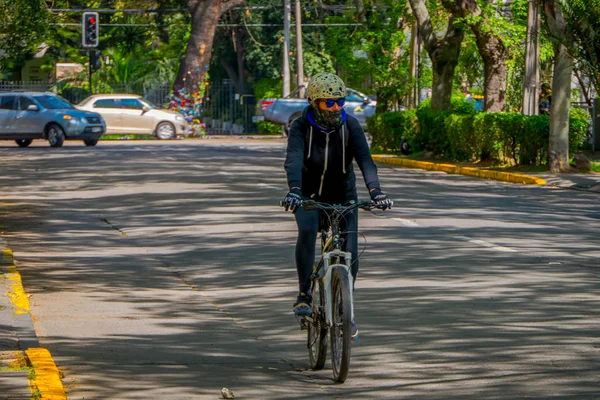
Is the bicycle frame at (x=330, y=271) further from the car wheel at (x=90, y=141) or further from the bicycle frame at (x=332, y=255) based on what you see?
the car wheel at (x=90, y=141)

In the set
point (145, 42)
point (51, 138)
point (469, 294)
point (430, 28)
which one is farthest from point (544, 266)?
point (145, 42)

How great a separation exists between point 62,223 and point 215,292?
23.5 feet

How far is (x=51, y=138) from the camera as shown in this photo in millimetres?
41562

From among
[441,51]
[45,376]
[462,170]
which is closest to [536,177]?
[462,170]

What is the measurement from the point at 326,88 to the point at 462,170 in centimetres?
2257

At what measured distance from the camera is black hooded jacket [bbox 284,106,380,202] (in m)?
8.50

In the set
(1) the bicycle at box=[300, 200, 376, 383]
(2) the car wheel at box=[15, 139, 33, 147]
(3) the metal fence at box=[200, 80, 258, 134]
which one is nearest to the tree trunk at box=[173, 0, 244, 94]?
(3) the metal fence at box=[200, 80, 258, 134]

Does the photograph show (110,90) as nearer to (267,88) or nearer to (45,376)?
(267,88)

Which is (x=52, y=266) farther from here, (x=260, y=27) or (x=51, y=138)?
(x=260, y=27)

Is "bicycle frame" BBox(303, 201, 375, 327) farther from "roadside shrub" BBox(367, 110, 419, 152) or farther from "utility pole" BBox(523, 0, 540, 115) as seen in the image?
"roadside shrub" BBox(367, 110, 419, 152)

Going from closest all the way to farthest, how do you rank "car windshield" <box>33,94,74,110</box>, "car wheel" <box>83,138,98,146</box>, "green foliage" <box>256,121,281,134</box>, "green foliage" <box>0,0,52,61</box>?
"green foliage" <box>0,0,52,61</box>
"car windshield" <box>33,94,74,110</box>
"car wheel" <box>83,138,98,146</box>
"green foliage" <box>256,121,281,134</box>

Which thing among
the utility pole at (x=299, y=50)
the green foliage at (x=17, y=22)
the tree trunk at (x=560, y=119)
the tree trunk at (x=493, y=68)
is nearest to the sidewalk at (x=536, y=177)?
the tree trunk at (x=560, y=119)

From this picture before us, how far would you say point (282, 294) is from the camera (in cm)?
1169

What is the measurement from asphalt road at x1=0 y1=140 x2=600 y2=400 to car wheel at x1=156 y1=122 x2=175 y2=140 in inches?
1007
